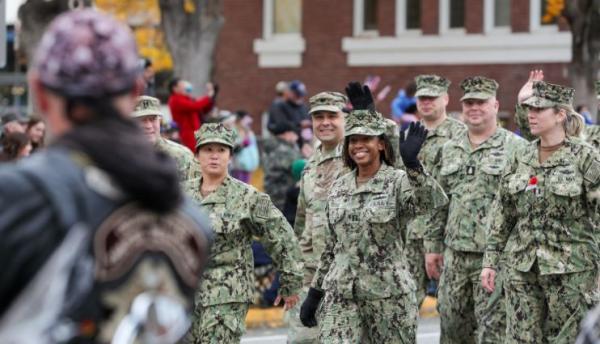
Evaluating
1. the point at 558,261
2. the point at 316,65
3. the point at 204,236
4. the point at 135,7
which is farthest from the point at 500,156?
the point at 135,7

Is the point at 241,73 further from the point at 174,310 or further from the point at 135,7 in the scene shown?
the point at 174,310

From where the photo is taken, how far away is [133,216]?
Result: 13.8 ft

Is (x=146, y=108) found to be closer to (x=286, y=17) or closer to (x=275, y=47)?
(x=275, y=47)

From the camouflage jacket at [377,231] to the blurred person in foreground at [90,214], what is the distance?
5.86m

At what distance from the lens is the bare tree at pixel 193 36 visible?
83.9ft

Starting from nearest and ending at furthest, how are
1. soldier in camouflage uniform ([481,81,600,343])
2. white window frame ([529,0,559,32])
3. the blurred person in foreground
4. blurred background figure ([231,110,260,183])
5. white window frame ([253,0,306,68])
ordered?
the blurred person in foreground < soldier in camouflage uniform ([481,81,600,343]) < blurred background figure ([231,110,260,183]) < white window frame ([529,0,559,32]) < white window frame ([253,0,306,68])

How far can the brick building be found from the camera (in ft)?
104

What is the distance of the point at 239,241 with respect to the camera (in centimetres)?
1035

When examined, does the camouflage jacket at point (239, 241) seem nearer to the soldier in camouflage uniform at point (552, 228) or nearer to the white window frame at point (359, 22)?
the soldier in camouflage uniform at point (552, 228)

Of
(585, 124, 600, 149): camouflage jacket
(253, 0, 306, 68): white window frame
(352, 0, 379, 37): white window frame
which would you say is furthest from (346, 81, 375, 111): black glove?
(253, 0, 306, 68): white window frame

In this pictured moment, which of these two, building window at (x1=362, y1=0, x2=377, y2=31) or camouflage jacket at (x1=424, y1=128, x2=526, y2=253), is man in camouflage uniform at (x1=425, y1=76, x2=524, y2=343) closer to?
camouflage jacket at (x1=424, y1=128, x2=526, y2=253)

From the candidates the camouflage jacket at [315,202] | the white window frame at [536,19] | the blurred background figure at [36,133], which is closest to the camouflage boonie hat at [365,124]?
the camouflage jacket at [315,202]

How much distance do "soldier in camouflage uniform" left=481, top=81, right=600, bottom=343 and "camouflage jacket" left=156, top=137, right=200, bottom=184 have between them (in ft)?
8.12

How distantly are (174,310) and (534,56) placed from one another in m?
28.0
